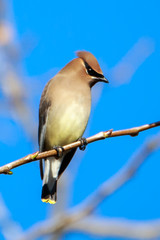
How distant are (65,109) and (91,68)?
17.0 inches

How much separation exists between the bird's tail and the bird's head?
32.3 inches

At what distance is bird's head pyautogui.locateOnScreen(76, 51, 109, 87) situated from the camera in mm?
4527

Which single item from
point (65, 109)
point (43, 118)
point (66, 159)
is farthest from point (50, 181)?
point (65, 109)

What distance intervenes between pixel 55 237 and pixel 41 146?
84 cm

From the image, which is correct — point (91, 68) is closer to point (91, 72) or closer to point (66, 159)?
point (91, 72)

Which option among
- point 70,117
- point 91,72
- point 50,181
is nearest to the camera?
point 70,117

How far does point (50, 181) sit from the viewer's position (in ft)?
15.5

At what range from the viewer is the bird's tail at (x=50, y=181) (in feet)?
15.1

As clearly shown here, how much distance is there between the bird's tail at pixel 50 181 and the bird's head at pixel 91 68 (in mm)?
819

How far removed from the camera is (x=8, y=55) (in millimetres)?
7312

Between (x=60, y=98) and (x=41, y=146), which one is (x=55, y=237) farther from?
(x=60, y=98)

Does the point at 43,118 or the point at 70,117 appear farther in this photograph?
the point at 43,118

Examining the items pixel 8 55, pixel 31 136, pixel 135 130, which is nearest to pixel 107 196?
pixel 135 130

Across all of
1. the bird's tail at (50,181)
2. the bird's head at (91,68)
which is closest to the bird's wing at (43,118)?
the bird's tail at (50,181)
